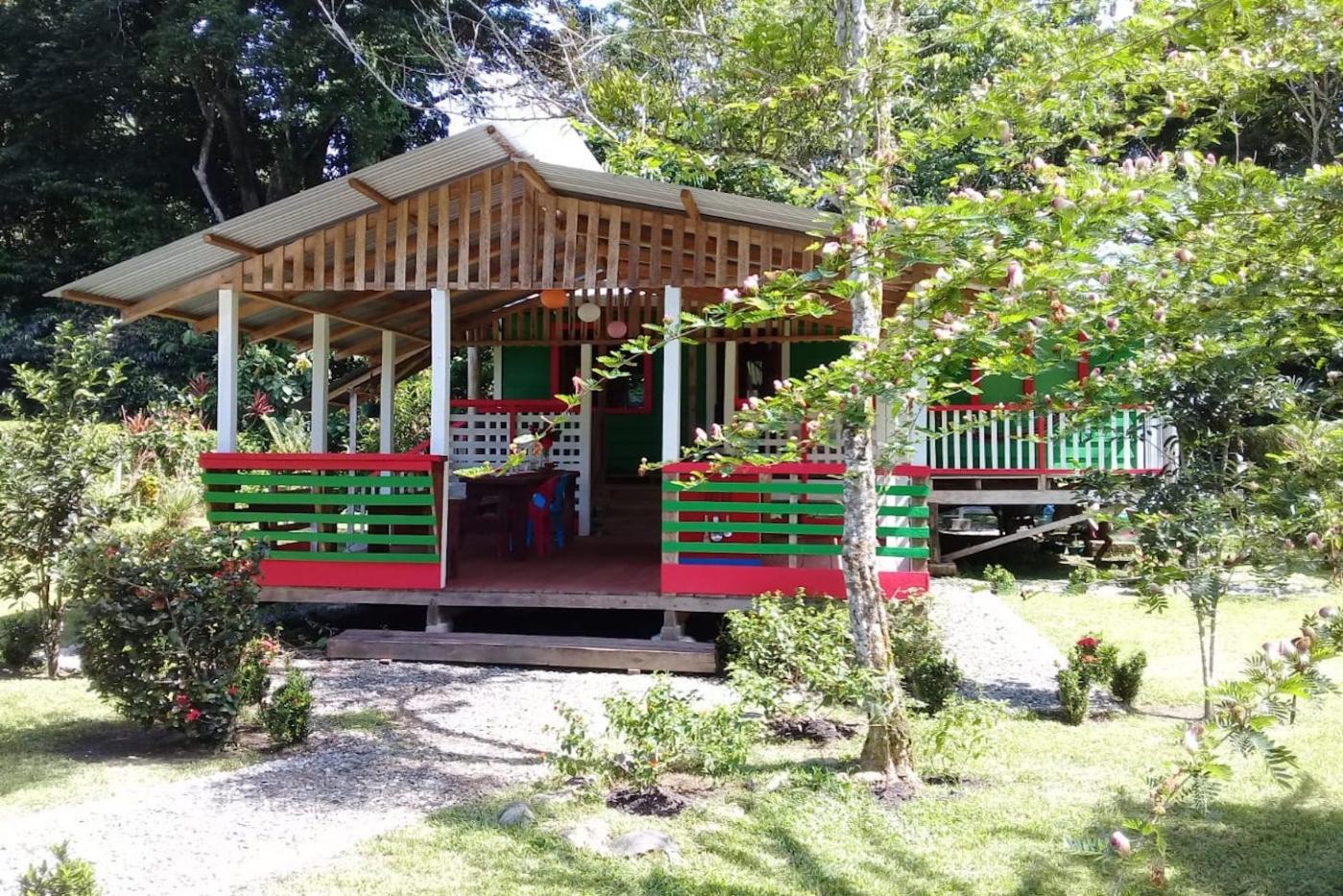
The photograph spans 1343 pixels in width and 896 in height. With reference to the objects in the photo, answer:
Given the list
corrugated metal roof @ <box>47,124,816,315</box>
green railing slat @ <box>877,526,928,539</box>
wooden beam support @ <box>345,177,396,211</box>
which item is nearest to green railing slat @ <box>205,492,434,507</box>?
corrugated metal roof @ <box>47,124,816,315</box>

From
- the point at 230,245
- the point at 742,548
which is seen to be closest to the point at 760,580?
the point at 742,548

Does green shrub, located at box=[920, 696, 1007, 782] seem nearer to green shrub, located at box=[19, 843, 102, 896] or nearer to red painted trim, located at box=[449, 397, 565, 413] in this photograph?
green shrub, located at box=[19, 843, 102, 896]

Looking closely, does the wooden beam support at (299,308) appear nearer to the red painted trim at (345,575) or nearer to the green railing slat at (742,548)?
the red painted trim at (345,575)

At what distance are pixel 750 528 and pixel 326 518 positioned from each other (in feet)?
11.1

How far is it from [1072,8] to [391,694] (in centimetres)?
574

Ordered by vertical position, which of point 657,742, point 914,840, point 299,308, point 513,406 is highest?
point 299,308

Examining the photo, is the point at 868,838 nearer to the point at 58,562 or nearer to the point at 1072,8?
the point at 1072,8

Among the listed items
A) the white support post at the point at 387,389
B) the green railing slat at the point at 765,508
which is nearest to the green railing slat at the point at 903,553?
the green railing slat at the point at 765,508

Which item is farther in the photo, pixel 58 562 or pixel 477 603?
pixel 477 603

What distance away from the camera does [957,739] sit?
5336mm

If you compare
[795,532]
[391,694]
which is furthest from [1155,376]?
[391,694]

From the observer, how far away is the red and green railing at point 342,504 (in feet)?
26.0

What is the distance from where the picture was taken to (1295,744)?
5719 mm

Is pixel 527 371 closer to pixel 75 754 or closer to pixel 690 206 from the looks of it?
pixel 690 206
